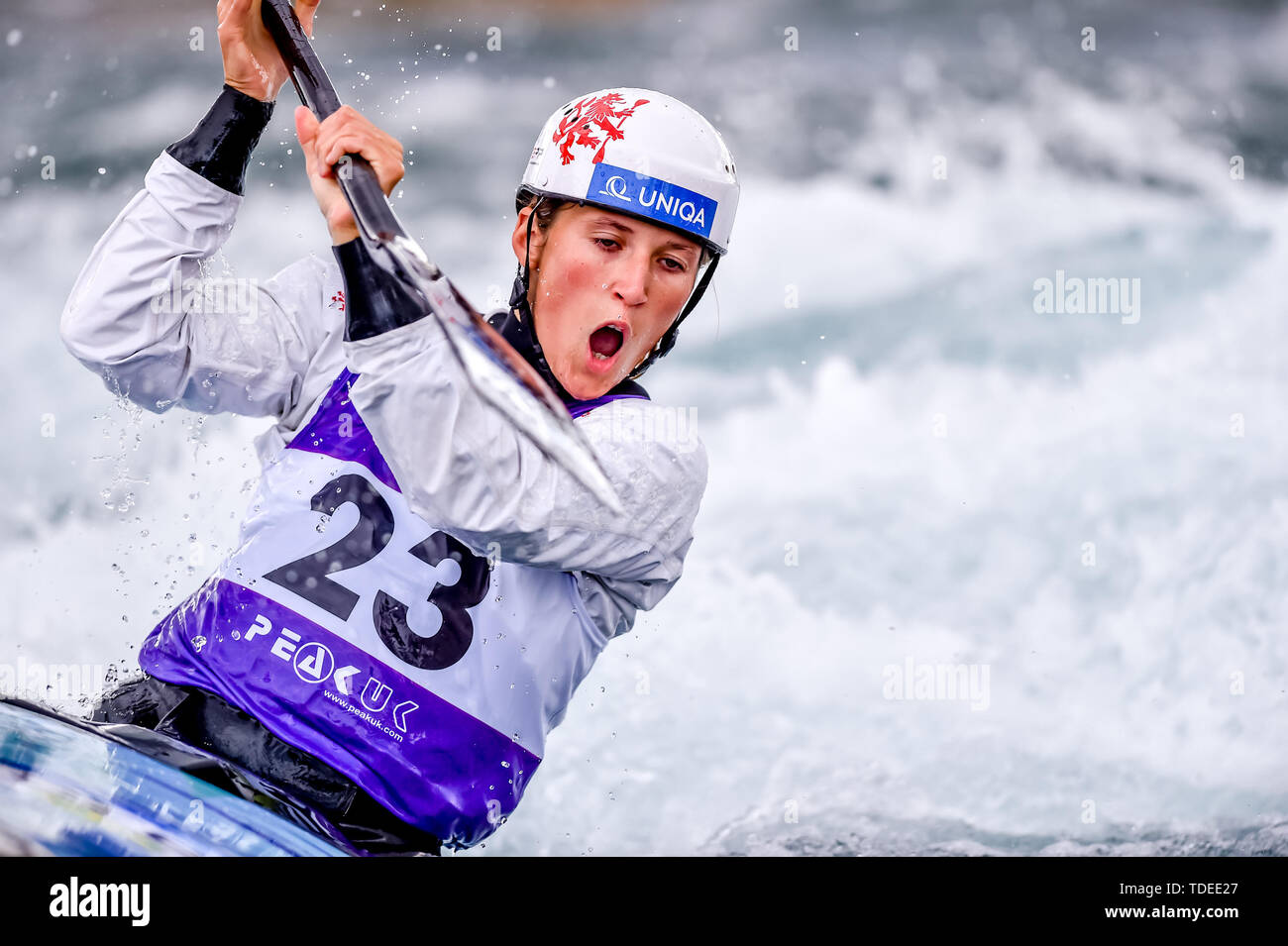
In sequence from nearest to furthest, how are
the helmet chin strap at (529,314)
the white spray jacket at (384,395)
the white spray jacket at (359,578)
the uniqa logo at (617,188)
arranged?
the white spray jacket at (384,395) < the white spray jacket at (359,578) < the uniqa logo at (617,188) < the helmet chin strap at (529,314)

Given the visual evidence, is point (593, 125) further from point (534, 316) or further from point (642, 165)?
point (534, 316)

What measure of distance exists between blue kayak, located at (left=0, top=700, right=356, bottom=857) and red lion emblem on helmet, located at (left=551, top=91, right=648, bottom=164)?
1281mm

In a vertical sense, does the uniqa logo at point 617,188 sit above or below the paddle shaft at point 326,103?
below

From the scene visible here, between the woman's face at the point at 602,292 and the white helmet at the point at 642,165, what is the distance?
4 centimetres

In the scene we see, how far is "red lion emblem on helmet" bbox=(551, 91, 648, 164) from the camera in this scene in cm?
228

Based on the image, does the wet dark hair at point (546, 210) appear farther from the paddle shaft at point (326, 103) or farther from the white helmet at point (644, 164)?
the paddle shaft at point (326, 103)

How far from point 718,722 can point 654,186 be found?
4698 mm

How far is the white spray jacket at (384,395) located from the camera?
5.39 feet

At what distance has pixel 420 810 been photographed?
2.06m

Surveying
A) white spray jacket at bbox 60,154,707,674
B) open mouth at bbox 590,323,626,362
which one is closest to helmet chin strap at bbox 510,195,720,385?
open mouth at bbox 590,323,626,362

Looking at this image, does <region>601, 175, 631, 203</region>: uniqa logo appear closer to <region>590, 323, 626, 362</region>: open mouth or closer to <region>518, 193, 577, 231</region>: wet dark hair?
<region>518, 193, 577, 231</region>: wet dark hair

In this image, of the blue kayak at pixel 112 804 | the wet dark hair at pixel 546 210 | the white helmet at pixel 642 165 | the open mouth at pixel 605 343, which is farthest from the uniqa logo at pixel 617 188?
the blue kayak at pixel 112 804

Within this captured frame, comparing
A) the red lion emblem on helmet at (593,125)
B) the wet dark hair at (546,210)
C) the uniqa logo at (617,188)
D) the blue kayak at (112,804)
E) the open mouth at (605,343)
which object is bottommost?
the blue kayak at (112,804)
